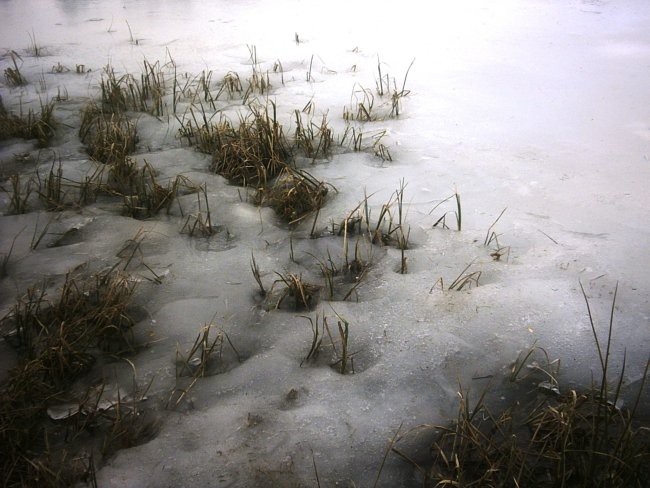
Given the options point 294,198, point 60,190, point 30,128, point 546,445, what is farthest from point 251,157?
point 546,445

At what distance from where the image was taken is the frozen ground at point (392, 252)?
1599 mm

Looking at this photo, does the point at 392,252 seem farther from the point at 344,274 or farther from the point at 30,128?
the point at 30,128

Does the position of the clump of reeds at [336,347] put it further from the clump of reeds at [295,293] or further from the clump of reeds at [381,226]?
the clump of reeds at [381,226]

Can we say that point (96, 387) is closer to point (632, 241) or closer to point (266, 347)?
point (266, 347)

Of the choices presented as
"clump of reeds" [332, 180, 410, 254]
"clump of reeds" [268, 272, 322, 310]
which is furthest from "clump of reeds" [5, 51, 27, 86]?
"clump of reeds" [268, 272, 322, 310]

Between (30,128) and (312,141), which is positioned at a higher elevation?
(30,128)

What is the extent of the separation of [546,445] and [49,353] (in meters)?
1.59

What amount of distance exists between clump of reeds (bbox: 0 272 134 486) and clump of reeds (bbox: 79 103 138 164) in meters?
1.11

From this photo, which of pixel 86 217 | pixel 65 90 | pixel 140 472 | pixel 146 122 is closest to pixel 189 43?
pixel 65 90

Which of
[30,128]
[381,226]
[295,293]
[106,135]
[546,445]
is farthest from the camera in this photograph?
[30,128]

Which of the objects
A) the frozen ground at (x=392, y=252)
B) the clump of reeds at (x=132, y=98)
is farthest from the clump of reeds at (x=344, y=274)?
the clump of reeds at (x=132, y=98)

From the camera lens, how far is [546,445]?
1.53 m

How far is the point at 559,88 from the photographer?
3.99 m

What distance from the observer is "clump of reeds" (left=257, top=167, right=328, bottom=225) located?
2.60 meters
